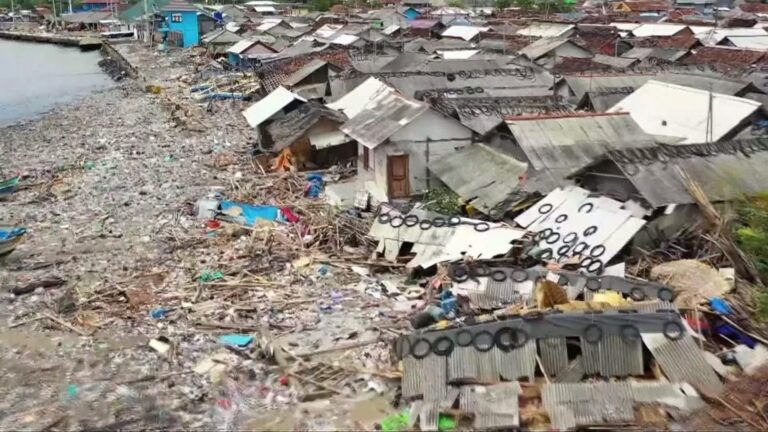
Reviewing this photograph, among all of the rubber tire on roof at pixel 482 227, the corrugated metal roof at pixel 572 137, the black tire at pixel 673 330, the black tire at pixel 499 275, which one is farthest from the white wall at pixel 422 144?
the black tire at pixel 673 330

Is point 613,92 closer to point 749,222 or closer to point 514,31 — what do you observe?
point 749,222

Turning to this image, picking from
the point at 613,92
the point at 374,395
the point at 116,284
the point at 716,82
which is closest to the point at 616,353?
the point at 374,395

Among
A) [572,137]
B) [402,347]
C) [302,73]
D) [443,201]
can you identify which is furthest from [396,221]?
[302,73]

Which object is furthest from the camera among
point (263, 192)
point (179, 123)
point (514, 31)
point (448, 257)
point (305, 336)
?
point (514, 31)

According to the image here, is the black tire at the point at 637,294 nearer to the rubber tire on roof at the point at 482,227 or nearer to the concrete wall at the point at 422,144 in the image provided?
the rubber tire on roof at the point at 482,227

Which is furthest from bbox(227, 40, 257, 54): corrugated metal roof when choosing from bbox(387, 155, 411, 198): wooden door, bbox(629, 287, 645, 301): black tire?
bbox(629, 287, 645, 301): black tire

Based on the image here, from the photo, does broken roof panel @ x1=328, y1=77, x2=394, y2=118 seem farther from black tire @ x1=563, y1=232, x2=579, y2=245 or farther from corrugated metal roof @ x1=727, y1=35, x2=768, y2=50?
corrugated metal roof @ x1=727, y1=35, x2=768, y2=50
